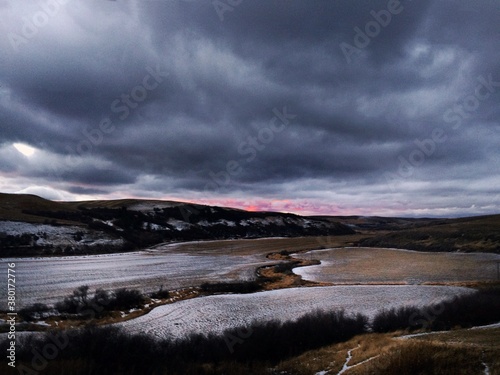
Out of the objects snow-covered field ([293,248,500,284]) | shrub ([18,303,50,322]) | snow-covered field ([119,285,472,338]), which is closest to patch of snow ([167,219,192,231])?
snow-covered field ([293,248,500,284])

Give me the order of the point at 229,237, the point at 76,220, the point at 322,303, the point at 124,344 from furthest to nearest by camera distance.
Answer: the point at 229,237
the point at 76,220
the point at 322,303
the point at 124,344

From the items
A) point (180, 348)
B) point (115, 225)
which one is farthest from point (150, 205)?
point (180, 348)

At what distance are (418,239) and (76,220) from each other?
338 feet

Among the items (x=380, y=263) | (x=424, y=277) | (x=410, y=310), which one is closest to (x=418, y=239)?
(x=380, y=263)

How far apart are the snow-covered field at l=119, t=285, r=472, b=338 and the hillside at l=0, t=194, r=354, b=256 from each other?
62437mm

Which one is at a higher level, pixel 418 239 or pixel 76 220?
pixel 76 220

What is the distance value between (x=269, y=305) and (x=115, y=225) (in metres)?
101

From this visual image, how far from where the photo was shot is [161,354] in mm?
17609

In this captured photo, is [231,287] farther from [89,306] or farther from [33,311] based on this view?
[33,311]

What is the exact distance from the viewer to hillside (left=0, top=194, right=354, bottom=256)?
86375 mm

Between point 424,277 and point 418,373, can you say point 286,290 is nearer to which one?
point 424,277

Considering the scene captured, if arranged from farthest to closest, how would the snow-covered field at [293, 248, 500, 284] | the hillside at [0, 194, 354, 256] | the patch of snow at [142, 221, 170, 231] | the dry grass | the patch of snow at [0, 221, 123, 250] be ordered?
the patch of snow at [142, 221, 170, 231] → the hillside at [0, 194, 354, 256] → the patch of snow at [0, 221, 123, 250] → the snow-covered field at [293, 248, 500, 284] → the dry grass

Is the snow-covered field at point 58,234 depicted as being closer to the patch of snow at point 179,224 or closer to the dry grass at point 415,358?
the patch of snow at point 179,224

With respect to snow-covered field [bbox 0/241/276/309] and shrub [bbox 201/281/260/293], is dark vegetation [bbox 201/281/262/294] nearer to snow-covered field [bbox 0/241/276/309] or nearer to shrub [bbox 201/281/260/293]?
shrub [bbox 201/281/260/293]
